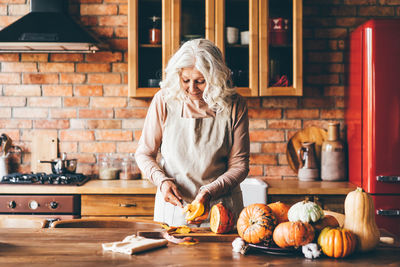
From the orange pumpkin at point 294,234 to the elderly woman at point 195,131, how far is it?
0.66 meters

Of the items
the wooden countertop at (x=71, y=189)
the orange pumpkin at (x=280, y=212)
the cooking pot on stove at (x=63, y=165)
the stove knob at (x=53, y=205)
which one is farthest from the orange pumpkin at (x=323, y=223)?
the cooking pot on stove at (x=63, y=165)

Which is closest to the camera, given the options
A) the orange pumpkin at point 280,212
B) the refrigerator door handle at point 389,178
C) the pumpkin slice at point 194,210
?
the orange pumpkin at point 280,212

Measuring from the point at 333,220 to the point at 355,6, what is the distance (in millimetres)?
2399

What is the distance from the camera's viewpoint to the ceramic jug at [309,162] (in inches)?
123

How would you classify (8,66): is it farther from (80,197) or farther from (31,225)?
(31,225)

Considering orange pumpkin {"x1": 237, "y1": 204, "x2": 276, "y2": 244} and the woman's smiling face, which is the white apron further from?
orange pumpkin {"x1": 237, "y1": 204, "x2": 276, "y2": 244}

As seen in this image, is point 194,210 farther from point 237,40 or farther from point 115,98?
point 115,98

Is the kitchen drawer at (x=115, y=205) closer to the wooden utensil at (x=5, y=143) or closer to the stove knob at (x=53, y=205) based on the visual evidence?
the stove knob at (x=53, y=205)

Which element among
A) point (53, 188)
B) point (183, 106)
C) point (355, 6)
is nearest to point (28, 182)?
point (53, 188)

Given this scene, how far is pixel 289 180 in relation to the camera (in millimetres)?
3217

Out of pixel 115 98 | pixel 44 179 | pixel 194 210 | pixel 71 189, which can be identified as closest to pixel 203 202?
pixel 194 210

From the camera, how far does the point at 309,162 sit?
315 cm

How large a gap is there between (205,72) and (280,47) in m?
1.32

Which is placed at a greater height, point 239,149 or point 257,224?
point 239,149
